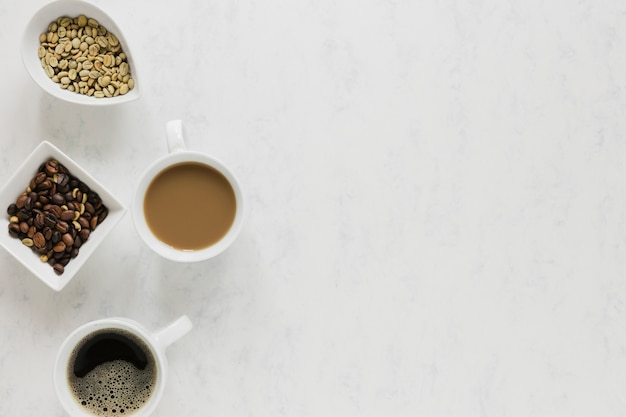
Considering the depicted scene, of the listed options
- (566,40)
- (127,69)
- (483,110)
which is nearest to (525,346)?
(483,110)

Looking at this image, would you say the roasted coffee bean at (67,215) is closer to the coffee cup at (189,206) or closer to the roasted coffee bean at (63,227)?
the roasted coffee bean at (63,227)

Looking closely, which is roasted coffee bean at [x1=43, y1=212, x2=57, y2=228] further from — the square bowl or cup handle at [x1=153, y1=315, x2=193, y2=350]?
cup handle at [x1=153, y1=315, x2=193, y2=350]

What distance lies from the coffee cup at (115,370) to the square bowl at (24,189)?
12 centimetres

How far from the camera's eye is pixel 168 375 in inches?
54.7

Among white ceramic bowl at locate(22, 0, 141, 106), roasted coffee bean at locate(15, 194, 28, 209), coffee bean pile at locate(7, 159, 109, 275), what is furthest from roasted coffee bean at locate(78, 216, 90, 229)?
white ceramic bowl at locate(22, 0, 141, 106)

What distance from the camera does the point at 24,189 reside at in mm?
1276

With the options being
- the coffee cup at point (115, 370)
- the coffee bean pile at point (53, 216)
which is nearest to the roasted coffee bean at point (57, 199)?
the coffee bean pile at point (53, 216)

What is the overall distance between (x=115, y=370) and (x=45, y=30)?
0.64 m

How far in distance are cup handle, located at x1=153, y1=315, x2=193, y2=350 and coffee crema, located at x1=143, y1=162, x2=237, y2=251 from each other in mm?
135

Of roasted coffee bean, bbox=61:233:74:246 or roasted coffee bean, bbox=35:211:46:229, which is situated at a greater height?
roasted coffee bean, bbox=35:211:46:229

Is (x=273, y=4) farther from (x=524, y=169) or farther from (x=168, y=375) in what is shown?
(x=168, y=375)

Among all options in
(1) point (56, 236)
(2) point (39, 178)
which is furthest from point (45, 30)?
(1) point (56, 236)

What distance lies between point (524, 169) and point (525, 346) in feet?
1.19

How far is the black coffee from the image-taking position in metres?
1.29
